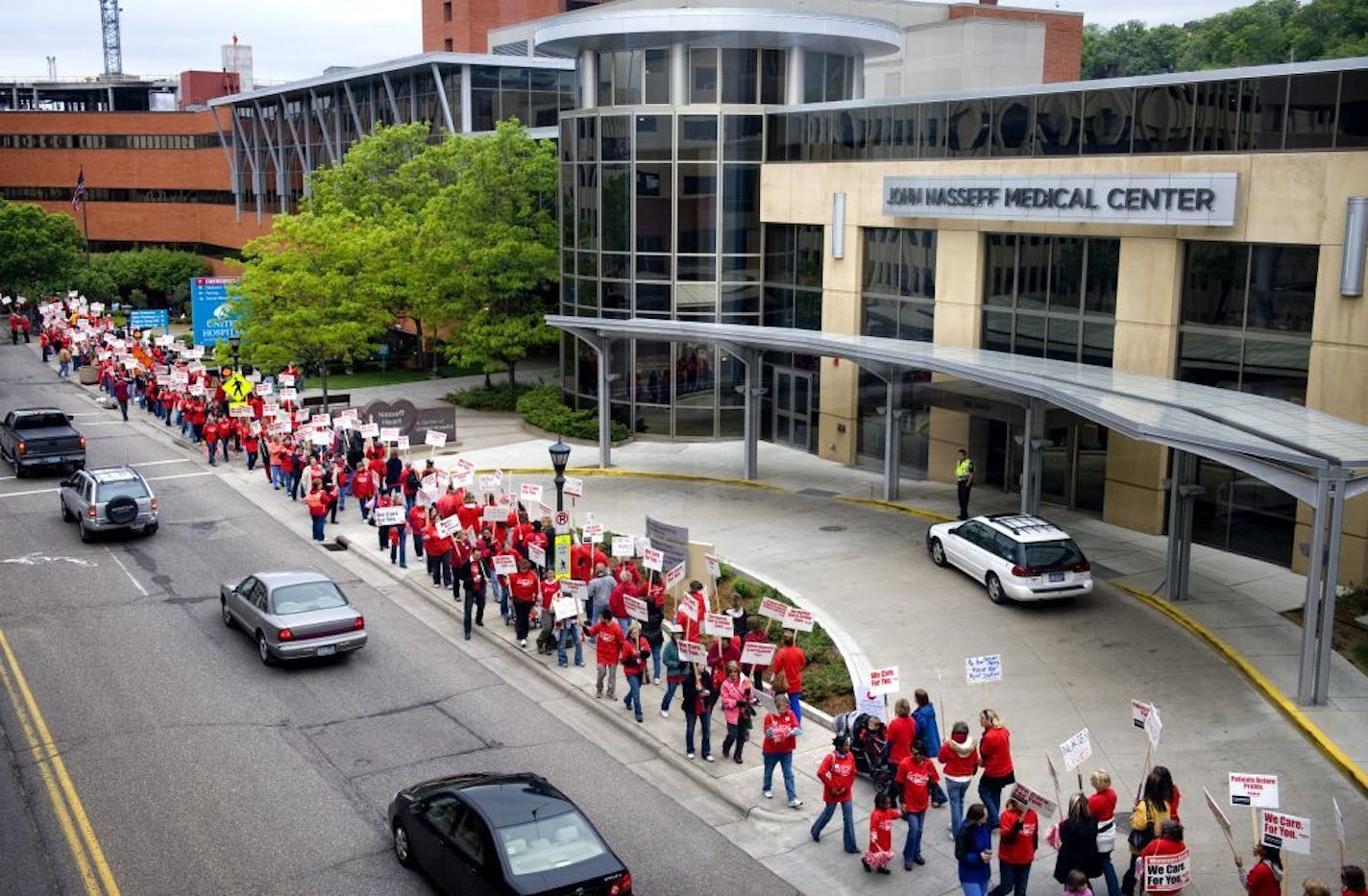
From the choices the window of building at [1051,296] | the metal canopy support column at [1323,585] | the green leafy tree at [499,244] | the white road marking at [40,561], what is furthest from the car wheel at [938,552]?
the green leafy tree at [499,244]

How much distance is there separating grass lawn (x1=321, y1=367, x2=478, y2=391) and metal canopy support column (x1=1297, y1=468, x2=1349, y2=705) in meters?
41.0

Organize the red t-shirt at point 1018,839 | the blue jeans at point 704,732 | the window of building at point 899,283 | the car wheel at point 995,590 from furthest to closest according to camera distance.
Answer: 1. the window of building at point 899,283
2. the car wheel at point 995,590
3. the blue jeans at point 704,732
4. the red t-shirt at point 1018,839

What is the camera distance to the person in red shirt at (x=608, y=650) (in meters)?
18.5

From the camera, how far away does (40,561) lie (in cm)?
2672

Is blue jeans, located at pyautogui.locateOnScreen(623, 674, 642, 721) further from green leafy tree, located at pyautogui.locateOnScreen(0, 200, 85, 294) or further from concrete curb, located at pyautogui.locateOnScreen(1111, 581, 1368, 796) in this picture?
green leafy tree, located at pyautogui.locateOnScreen(0, 200, 85, 294)

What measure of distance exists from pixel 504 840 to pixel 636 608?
262 inches

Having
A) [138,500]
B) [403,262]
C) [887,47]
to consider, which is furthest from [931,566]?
[403,262]

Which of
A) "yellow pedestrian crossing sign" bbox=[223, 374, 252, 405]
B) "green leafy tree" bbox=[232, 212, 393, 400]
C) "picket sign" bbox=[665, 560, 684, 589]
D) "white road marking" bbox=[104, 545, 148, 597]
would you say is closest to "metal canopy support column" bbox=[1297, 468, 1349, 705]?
"picket sign" bbox=[665, 560, 684, 589]

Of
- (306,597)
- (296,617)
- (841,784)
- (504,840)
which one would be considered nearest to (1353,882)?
(841,784)

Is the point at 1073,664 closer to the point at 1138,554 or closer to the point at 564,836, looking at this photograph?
the point at 1138,554

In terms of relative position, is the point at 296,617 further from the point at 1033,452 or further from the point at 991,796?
the point at 1033,452

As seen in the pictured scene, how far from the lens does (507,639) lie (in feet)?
71.8

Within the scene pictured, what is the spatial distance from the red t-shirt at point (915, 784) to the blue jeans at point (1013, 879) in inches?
40.0

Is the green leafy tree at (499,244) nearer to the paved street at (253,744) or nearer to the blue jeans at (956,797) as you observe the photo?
the paved street at (253,744)
